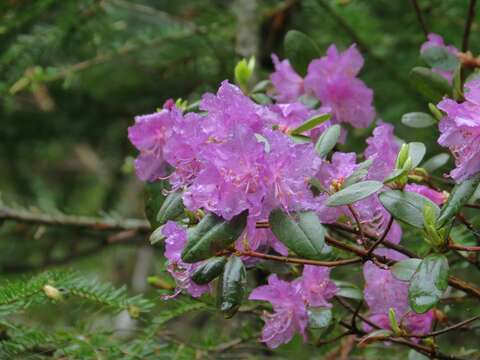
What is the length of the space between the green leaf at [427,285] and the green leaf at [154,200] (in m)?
0.40

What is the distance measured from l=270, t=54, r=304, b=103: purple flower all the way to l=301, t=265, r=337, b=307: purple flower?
1.10 feet

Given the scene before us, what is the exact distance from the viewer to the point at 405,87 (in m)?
1.91

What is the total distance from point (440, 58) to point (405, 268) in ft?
1.35

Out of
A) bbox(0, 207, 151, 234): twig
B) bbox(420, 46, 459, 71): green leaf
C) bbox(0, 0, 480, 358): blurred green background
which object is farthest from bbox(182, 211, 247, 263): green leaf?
bbox(0, 207, 151, 234): twig

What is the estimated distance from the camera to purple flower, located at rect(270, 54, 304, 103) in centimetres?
121

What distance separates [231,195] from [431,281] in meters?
0.25

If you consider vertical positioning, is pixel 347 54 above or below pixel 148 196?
above

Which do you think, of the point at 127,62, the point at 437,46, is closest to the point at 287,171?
the point at 437,46

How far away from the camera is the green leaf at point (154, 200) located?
1061 mm

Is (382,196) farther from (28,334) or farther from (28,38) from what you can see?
(28,38)

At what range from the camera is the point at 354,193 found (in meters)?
0.82

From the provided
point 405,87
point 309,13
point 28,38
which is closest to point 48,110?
point 28,38

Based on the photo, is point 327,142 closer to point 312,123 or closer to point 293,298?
point 312,123

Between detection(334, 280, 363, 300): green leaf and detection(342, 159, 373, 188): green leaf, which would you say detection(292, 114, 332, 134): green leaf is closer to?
detection(342, 159, 373, 188): green leaf
